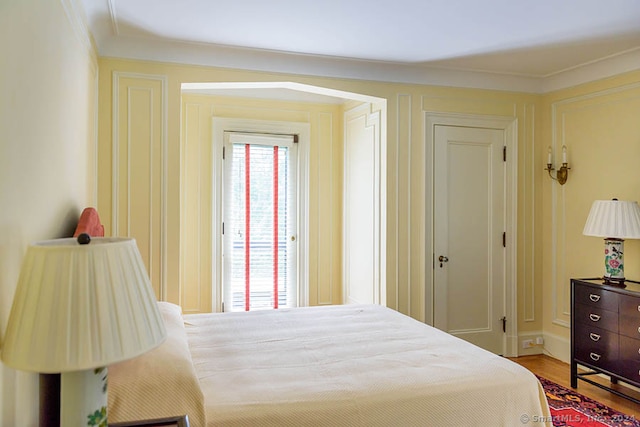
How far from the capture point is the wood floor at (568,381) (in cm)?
327

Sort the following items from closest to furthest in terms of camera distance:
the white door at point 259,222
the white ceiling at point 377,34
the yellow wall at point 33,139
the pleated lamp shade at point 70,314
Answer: the pleated lamp shade at point 70,314, the yellow wall at point 33,139, the white ceiling at point 377,34, the white door at point 259,222

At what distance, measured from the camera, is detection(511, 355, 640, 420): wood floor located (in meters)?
3.27

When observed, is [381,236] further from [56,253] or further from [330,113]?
[56,253]

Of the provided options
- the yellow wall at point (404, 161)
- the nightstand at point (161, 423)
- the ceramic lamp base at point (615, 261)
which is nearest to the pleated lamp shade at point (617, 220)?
the ceramic lamp base at point (615, 261)

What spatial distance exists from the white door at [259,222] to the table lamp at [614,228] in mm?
2759

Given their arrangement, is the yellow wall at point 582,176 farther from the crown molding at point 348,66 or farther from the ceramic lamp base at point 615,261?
the ceramic lamp base at point 615,261

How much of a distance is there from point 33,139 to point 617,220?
141 inches

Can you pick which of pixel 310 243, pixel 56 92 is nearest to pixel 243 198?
pixel 310 243

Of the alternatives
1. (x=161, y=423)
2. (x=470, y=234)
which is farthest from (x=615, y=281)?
(x=161, y=423)

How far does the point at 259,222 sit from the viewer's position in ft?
16.0

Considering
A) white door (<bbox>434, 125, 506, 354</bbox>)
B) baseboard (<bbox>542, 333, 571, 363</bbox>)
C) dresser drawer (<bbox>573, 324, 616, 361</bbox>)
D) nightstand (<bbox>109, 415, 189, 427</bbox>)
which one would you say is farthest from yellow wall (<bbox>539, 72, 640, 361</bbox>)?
nightstand (<bbox>109, 415, 189, 427</bbox>)

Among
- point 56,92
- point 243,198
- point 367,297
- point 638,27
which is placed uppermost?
point 638,27

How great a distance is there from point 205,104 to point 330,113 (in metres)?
1.31

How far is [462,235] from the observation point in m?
4.25
